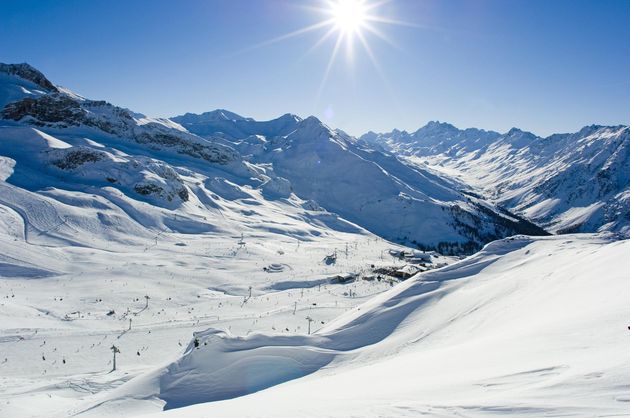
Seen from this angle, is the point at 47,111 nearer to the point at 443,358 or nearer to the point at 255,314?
the point at 255,314

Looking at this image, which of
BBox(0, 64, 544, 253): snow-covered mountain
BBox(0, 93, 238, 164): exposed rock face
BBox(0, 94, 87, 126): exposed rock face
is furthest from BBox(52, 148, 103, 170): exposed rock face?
BBox(0, 94, 87, 126): exposed rock face

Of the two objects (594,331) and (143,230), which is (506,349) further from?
(143,230)

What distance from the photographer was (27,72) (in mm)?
154375

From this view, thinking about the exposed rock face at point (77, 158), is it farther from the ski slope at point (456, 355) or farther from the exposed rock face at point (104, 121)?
the ski slope at point (456, 355)

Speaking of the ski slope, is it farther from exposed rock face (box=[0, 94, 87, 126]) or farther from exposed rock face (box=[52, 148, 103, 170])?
exposed rock face (box=[0, 94, 87, 126])

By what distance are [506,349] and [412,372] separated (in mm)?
3261

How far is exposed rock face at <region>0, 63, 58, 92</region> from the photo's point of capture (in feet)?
501

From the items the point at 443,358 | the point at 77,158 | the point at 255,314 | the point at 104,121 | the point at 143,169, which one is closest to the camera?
the point at 443,358

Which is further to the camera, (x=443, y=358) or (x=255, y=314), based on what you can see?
(x=255, y=314)

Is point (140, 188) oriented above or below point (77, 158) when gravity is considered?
below

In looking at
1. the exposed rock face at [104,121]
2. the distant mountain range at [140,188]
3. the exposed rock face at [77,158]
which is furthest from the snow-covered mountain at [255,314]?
the exposed rock face at [104,121]

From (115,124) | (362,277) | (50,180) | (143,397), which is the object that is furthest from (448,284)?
(115,124)

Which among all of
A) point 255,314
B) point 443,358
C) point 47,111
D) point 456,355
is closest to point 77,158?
point 47,111

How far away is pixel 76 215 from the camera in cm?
7444
